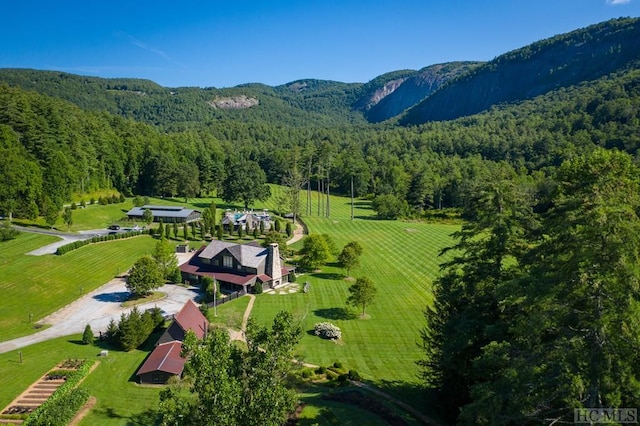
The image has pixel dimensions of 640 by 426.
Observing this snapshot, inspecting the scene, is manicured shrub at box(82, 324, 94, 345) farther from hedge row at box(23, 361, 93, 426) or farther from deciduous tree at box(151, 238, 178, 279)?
deciduous tree at box(151, 238, 178, 279)

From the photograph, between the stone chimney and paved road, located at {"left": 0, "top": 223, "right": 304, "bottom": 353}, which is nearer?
paved road, located at {"left": 0, "top": 223, "right": 304, "bottom": 353}

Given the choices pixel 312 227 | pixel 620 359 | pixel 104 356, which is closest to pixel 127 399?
pixel 104 356

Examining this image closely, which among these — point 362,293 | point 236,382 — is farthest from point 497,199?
point 362,293

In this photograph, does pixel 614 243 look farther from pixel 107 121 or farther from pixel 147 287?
pixel 107 121

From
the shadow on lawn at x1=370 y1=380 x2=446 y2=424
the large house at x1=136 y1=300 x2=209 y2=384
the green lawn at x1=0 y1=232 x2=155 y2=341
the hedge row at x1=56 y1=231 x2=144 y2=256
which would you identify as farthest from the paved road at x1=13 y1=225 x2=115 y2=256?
the shadow on lawn at x1=370 y1=380 x2=446 y2=424

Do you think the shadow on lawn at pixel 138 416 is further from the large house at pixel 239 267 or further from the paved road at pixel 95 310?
the large house at pixel 239 267

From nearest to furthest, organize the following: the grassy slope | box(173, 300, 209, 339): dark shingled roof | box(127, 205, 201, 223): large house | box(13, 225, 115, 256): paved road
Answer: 1. box(173, 300, 209, 339): dark shingled roof
2. the grassy slope
3. box(13, 225, 115, 256): paved road
4. box(127, 205, 201, 223): large house

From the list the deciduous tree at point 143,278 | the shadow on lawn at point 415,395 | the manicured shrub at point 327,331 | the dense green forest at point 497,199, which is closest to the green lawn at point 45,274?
the deciduous tree at point 143,278

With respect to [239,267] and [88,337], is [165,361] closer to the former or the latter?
[88,337]
